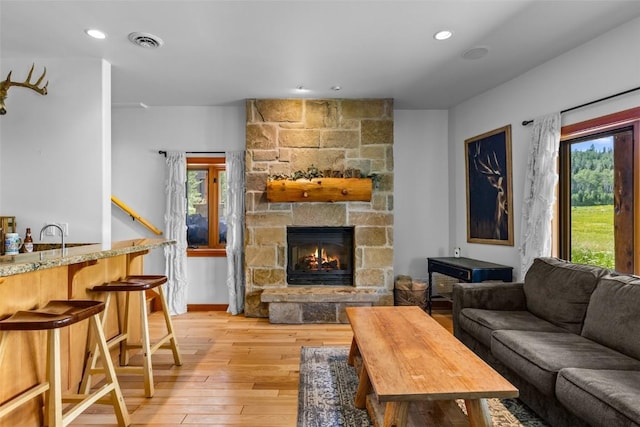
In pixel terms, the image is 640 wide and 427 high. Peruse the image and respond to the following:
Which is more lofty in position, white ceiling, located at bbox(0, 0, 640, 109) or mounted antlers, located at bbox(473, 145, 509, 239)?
white ceiling, located at bbox(0, 0, 640, 109)

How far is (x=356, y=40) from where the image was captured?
9.27 ft

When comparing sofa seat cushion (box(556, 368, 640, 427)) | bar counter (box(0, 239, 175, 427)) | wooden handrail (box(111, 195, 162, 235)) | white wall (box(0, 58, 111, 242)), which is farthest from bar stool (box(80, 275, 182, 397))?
sofa seat cushion (box(556, 368, 640, 427))

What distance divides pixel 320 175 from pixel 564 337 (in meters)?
2.74

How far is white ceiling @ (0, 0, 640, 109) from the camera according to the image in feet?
7.82

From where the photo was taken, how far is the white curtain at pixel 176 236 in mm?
4445

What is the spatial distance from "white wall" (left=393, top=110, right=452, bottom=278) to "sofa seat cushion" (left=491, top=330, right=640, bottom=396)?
237 centimetres

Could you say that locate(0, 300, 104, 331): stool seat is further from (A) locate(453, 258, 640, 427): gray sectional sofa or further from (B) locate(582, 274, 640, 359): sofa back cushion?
(B) locate(582, 274, 640, 359): sofa back cushion

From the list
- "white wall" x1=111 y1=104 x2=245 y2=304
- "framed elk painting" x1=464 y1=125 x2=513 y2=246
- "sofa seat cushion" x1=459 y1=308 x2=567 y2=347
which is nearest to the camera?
"sofa seat cushion" x1=459 y1=308 x2=567 y2=347

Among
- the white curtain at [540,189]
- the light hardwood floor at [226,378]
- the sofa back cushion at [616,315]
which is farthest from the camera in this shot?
the white curtain at [540,189]

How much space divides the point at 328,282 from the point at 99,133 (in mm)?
2829

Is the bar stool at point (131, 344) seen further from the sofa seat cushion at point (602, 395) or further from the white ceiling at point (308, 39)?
the sofa seat cushion at point (602, 395)

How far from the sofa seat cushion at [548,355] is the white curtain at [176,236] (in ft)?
11.5

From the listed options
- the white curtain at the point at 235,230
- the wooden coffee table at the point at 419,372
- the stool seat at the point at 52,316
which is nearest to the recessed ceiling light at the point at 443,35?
the wooden coffee table at the point at 419,372

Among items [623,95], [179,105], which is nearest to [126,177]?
[179,105]
